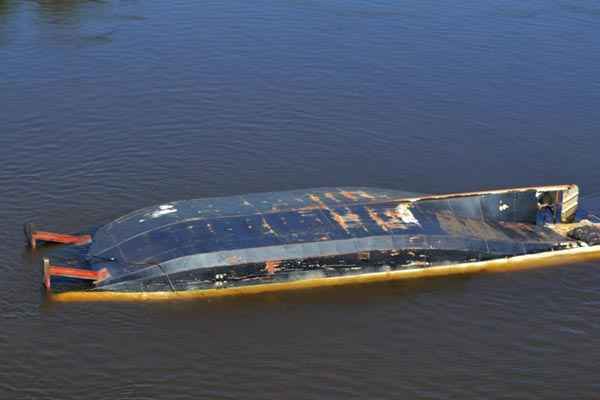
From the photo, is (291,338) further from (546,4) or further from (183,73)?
(546,4)

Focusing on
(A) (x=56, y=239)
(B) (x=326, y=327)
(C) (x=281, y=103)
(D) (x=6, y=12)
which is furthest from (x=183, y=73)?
(B) (x=326, y=327)

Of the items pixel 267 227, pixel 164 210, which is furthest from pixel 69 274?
pixel 267 227

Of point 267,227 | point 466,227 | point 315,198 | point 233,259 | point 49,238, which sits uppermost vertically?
point 315,198

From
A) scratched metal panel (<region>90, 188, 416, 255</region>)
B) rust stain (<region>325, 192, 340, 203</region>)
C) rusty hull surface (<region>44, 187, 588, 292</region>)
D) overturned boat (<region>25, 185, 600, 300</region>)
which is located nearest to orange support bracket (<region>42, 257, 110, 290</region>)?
overturned boat (<region>25, 185, 600, 300</region>)

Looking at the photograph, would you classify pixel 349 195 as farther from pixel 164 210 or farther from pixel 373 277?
pixel 164 210

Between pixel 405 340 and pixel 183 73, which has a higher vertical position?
pixel 183 73

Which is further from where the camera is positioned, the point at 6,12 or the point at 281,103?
the point at 6,12

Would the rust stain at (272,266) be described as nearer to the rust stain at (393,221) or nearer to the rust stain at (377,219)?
the rust stain at (377,219)

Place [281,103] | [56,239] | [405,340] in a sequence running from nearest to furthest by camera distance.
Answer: [405,340] < [56,239] < [281,103]
